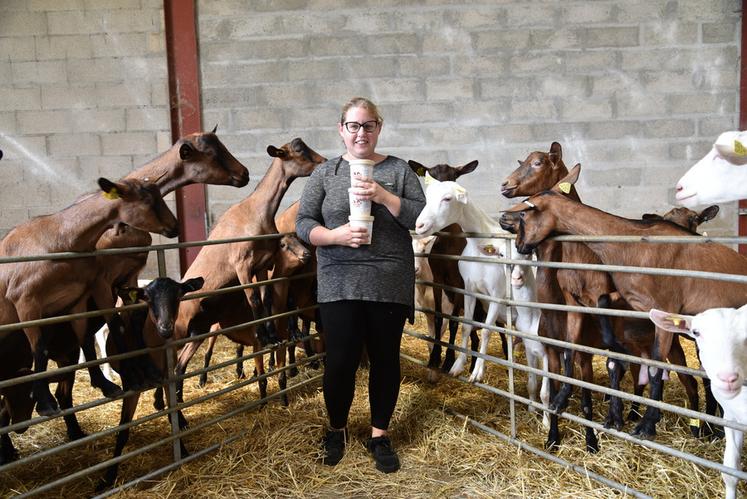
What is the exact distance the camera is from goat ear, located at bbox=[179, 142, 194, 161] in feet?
14.6

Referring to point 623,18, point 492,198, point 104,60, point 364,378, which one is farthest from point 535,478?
point 104,60

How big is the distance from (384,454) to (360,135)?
6.47 feet

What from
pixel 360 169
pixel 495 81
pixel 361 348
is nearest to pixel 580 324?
pixel 361 348

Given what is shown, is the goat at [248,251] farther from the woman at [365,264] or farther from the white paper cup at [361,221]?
the white paper cup at [361,221]

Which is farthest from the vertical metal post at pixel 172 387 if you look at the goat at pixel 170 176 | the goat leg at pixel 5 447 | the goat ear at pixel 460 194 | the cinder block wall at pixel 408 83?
the cinder block wall at pixel 408 83

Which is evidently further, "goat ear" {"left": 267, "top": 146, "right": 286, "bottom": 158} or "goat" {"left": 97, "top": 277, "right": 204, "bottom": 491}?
"goat ear" {"left": 267, "top": 146, "right": 286, "bottom": 158}

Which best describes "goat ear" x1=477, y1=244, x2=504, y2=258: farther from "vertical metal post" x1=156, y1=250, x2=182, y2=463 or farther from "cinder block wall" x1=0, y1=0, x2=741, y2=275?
"cinder block wall" x1=0, y1=0, x2=741, y2=275

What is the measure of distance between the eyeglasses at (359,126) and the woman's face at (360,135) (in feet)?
0.04

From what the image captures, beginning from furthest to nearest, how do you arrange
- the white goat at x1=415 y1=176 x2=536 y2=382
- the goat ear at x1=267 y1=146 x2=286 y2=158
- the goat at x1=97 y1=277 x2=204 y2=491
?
the goat ear at x1=267 y1=146 x2=286 y2=158 < the white goat at x1=415 y1=176 x2=536 y2=382 < the goat at x1=97 y1=277 x2=204 y2=491

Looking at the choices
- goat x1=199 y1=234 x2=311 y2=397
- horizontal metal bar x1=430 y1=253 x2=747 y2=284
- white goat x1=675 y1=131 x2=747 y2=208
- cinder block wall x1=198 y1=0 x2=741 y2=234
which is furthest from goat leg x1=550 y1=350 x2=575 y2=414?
cinder block wall x1=198 y1=0 x2=741 y2=234

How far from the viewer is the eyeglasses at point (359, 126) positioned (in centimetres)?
354

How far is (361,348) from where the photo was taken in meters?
3.84

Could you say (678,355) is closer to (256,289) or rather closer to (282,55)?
(256,289)

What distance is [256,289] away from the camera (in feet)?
15.8
